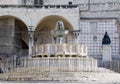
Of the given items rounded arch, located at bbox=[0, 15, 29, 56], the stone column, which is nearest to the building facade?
rounded arch, located at bbox=[0, 15, 29, 56]

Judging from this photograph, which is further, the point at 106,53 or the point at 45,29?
the point at 45,29

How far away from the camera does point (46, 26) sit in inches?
1626

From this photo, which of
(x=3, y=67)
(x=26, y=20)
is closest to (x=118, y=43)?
(x=26, y=20)

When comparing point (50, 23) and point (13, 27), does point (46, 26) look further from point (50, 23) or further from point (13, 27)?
point (13, 27)

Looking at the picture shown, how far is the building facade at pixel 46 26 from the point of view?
37.9 m

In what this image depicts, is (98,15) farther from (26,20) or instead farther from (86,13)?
(26,20)

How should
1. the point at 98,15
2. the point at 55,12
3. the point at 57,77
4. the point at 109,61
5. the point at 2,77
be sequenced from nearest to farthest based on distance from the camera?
the point at 57,77
the point at 2,77
the point at 109,61
the point at 55,12
the point at 98,15

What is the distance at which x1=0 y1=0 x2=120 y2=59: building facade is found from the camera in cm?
3794

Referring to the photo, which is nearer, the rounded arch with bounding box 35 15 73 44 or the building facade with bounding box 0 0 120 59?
the building facade with bounding box 0 0 120 59

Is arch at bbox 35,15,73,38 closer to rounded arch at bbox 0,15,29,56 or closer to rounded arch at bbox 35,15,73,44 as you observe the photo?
rounded arch at bbox 35,15,73,44

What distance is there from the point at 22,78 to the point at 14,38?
824 inches

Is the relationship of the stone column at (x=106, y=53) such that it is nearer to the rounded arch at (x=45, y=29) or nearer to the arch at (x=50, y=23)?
the arch at (x=50, y=23)

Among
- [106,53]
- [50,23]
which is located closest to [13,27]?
[50,23]

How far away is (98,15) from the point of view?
4353 centimetres
